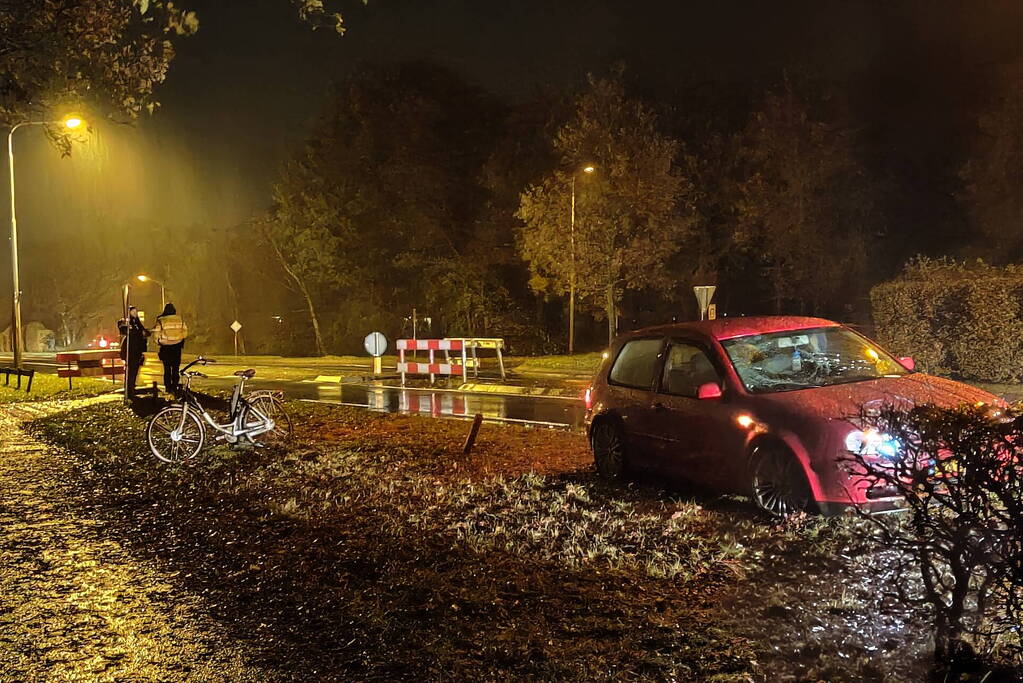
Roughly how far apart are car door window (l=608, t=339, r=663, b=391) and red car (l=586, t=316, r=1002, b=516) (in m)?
0.01

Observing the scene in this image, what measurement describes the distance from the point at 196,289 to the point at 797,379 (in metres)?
86.1

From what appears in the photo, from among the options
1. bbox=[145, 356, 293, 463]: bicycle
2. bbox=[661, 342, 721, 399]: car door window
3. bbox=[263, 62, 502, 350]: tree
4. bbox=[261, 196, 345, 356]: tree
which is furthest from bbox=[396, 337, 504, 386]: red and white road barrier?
bbox=[261, 196, 345, 356]: tree

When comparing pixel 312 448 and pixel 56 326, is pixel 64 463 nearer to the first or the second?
pixel 312 448

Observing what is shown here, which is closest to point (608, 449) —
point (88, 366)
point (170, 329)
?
point (170, 329)

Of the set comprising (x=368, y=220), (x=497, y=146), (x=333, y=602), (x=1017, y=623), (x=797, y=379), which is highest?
(x=497, y=146)

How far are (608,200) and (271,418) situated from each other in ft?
71.2

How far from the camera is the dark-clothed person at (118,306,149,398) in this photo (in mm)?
16281

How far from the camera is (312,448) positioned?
1130 cm

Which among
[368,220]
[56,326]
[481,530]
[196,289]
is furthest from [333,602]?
[56,326]

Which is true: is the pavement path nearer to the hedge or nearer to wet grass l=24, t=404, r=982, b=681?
wet grass l=24, t=404, r=982, b=681

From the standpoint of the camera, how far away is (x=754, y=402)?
23.3 feet

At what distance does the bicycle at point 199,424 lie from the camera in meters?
10.8

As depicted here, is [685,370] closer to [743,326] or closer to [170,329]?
[743,326]

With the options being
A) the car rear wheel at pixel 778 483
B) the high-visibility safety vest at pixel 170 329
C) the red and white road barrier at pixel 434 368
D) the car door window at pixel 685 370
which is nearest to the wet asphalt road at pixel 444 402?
the red and white road barrier at pixel 434 368
